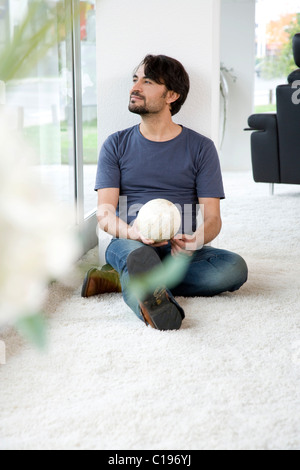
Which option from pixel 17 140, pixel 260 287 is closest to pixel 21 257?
pixel 17 140

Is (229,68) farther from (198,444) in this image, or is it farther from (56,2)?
(56,2)

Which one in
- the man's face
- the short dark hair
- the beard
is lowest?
the beard

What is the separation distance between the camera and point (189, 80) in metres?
2.34

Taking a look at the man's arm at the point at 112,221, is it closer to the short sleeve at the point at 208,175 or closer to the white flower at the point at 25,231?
the short sleeve at the point at 208,175

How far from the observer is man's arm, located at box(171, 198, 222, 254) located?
202 cm

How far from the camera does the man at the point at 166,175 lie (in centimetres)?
214

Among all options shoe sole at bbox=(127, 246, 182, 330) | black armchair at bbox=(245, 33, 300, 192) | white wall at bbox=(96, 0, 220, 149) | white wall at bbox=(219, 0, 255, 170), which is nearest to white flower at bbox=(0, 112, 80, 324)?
shoe sole at bbox=(127, 246, 182, 330)

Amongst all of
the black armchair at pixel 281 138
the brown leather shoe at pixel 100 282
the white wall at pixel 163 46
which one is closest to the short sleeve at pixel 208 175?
the white wall at pixel 163 46

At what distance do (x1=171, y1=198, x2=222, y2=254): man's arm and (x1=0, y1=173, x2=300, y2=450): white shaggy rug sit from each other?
8.0 inches

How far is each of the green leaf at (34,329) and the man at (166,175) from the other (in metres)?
1.89

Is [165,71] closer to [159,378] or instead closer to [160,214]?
[160,214]

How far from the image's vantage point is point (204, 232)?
7.05 feet

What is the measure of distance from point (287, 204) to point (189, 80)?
201cm

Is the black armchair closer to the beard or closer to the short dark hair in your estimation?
the short dark hair
